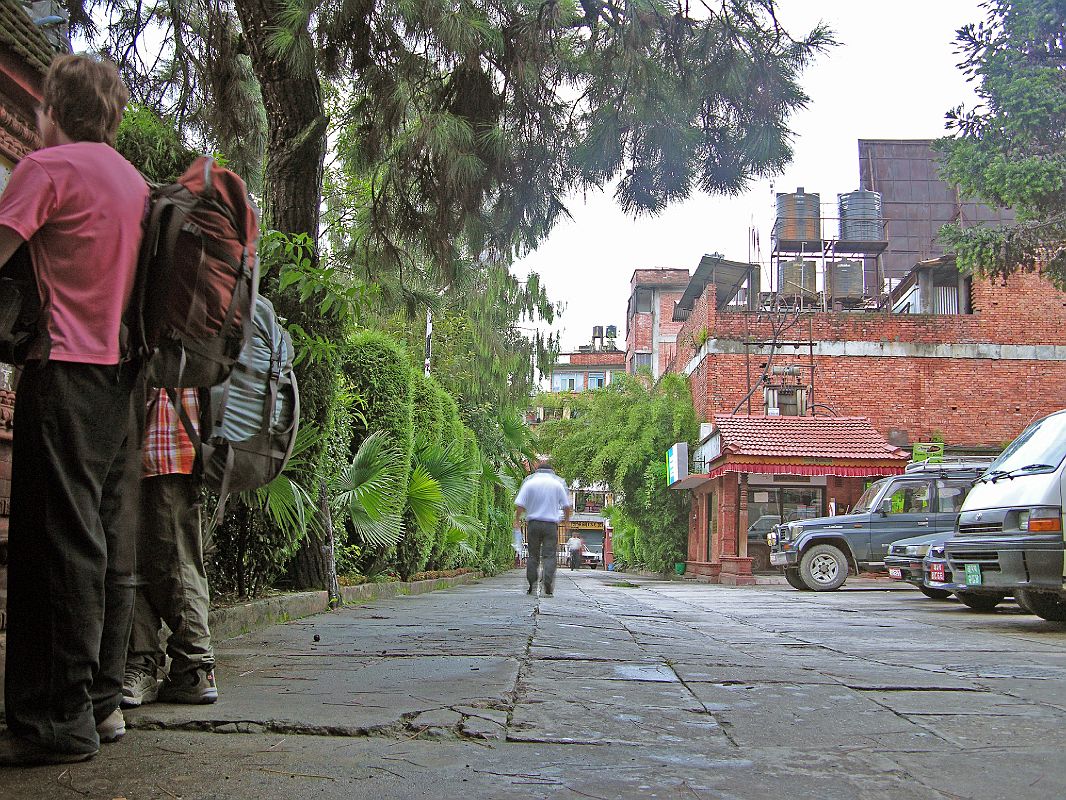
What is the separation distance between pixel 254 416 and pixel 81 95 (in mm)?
1229

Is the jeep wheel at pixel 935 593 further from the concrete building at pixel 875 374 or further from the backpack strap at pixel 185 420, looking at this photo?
the backpack strap at pixel 185 420

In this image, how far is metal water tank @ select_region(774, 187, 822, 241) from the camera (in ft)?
99.6

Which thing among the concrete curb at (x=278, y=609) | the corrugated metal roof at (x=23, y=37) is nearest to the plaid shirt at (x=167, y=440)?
the corrugated metal roof at (x=23, y=37)

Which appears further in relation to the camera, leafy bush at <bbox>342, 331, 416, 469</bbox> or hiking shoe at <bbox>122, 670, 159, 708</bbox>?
leafy bush at <bbox>342, 331, 416, 469</bbox>

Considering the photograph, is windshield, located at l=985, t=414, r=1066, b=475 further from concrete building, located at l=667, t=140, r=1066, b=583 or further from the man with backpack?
concrete building, located at l=667, t=140, r=1066, b=583

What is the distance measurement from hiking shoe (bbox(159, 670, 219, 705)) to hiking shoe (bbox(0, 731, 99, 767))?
0.93 metres

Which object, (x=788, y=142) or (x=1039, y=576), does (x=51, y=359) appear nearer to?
(x=788, y=142)

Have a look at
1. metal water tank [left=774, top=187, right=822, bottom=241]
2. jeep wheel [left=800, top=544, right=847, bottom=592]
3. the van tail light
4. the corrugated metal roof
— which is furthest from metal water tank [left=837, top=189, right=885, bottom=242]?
the corrugated metal roof

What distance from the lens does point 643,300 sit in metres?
60.5

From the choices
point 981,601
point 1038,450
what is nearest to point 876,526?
point 981,601

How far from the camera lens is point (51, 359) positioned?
104 inches

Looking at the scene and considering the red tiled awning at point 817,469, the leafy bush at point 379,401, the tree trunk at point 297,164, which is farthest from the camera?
the red tiled awning at point 817,469

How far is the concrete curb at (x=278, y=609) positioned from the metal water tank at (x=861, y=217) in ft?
76.4

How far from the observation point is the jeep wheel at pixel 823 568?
17.5 m
